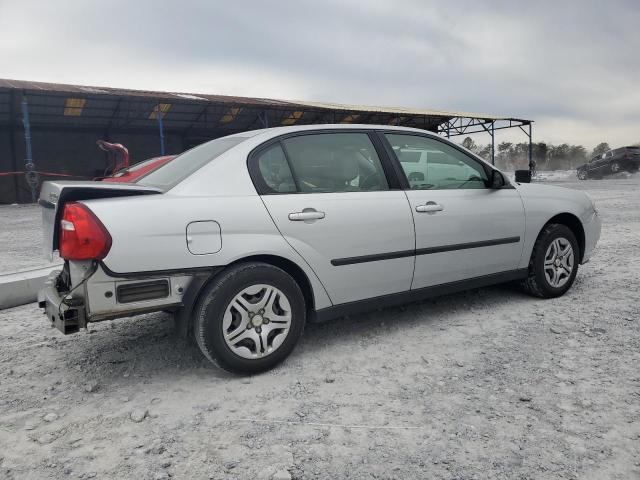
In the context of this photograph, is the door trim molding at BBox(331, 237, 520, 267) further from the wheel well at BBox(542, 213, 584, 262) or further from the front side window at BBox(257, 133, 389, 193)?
the wheel well at BBox(542, 213, 584, 262)

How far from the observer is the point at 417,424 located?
2.16 metres

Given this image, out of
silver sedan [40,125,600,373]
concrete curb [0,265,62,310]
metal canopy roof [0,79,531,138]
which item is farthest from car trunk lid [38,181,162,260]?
metal canopy roof [0,79,531,138]

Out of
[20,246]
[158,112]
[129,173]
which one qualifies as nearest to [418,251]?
[129,173]

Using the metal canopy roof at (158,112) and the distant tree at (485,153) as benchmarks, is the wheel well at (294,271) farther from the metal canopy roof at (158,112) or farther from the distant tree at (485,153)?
the distant tree at (485,153)

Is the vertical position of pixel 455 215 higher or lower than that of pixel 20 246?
higher

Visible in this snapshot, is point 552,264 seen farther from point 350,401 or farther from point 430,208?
point 350,401

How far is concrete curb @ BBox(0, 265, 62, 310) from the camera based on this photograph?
4.11 m

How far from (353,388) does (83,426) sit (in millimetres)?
1300

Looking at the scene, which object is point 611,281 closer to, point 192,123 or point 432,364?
point 432,364

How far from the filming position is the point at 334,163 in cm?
313

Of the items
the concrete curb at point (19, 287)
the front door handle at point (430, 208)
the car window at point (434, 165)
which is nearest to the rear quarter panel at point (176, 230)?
the front door handle at point (430, 208)

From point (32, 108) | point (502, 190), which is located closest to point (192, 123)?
point (32, 108)

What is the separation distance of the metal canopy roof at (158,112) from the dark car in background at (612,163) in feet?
13.6

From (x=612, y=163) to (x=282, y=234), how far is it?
1034 inches
